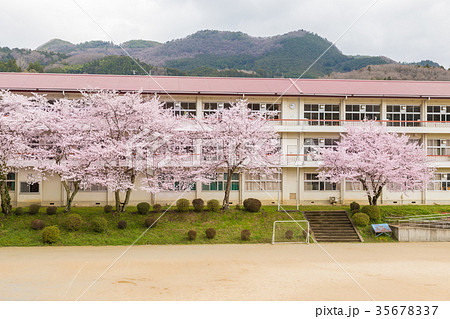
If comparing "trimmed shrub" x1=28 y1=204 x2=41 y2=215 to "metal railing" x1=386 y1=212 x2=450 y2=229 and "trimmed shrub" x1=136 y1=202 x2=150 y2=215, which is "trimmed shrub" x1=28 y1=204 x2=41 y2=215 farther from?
"metal railing" x1=386 y1=212 x2=450 y2=229

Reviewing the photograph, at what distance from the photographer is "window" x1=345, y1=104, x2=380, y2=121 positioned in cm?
3028

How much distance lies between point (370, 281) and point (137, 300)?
7.32 meters

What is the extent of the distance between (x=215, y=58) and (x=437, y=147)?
8338 cm

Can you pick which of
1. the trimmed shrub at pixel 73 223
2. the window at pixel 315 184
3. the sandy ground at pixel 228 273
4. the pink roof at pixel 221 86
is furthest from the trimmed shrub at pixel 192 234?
the window at pixel 315 184

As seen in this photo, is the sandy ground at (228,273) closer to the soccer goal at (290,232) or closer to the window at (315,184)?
the soccer goal at (290,232)

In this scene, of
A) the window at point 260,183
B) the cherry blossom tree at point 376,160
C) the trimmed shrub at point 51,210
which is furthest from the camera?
the window at point 260,183

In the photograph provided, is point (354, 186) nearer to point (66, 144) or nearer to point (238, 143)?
point (238, 143)

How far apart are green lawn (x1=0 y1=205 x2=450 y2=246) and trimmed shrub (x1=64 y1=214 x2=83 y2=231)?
26 cm

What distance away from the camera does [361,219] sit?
21.8m

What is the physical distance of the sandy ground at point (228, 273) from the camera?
36.1 feet

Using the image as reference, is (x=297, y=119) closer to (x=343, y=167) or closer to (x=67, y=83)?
(x=343, y=167)

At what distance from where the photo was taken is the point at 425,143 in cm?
2989

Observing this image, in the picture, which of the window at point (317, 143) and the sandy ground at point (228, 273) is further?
the window at point (317, 143)

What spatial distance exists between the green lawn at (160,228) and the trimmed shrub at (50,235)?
310 mm
